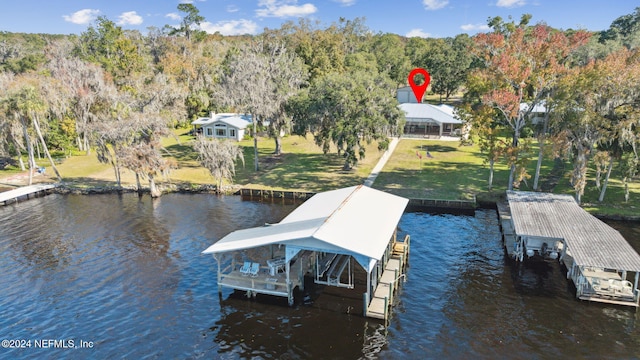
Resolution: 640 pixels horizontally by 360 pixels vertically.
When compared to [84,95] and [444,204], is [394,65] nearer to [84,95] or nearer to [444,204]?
[444,204]

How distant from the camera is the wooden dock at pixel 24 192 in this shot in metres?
45.3

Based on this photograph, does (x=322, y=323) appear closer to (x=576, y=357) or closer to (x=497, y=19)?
(x=576, y=357)

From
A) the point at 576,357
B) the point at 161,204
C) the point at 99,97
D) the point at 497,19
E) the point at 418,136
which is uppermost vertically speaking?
the point at 497,19

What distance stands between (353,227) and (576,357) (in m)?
13.0

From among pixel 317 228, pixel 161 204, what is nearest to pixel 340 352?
pixel 317 228

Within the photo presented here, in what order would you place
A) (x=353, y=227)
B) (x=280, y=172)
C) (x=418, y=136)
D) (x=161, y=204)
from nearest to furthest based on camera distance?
(x=353, y=227) → (x=161, y=204) → (x=280, y=172) → (x=418, y=136)

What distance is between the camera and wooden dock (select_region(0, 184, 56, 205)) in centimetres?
4534

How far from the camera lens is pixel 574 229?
2884 centimetres

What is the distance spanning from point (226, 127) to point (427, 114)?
35323 millimetres

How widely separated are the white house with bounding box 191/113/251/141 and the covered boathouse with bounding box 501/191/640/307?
5013cm

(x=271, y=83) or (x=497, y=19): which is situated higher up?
(x=497, y=19)

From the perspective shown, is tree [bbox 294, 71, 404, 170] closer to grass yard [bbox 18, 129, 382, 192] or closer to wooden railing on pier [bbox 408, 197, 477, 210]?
grass yard [bbox 18, 129, 382, 192]

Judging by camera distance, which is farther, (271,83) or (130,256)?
(271,83)

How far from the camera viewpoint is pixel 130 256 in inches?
1250
